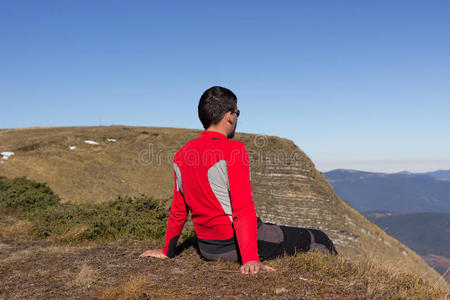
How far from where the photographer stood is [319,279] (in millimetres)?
3904

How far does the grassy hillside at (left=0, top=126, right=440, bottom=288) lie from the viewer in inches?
1123

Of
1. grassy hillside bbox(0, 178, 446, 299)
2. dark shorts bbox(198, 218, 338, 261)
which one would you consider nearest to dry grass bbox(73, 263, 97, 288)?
grassy hillside bbox(0, 178, 446, 299)

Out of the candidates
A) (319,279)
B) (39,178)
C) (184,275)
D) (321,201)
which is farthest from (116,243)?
(321,201)

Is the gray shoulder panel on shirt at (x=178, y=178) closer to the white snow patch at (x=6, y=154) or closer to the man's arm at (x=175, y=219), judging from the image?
the man's arm at (x=175, y=219)

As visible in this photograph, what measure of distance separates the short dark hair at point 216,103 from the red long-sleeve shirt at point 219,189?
0.22m

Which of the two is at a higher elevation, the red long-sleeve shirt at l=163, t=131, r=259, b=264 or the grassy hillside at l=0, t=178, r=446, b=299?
the red long-sleeve shirt at l=163, t=131, r=259, b=264

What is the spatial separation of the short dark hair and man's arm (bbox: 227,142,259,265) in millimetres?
565

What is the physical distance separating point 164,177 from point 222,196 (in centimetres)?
3424

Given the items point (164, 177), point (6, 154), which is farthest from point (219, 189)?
point (164, 177)

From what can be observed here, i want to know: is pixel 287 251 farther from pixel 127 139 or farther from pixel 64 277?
pixel 127 139

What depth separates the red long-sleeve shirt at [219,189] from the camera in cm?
374

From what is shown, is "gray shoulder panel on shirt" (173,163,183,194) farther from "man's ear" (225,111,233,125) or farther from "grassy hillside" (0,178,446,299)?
"grassy hillside" (0,178,446,299)

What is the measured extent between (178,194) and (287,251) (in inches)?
70.9

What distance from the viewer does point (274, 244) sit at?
443 centimetres
